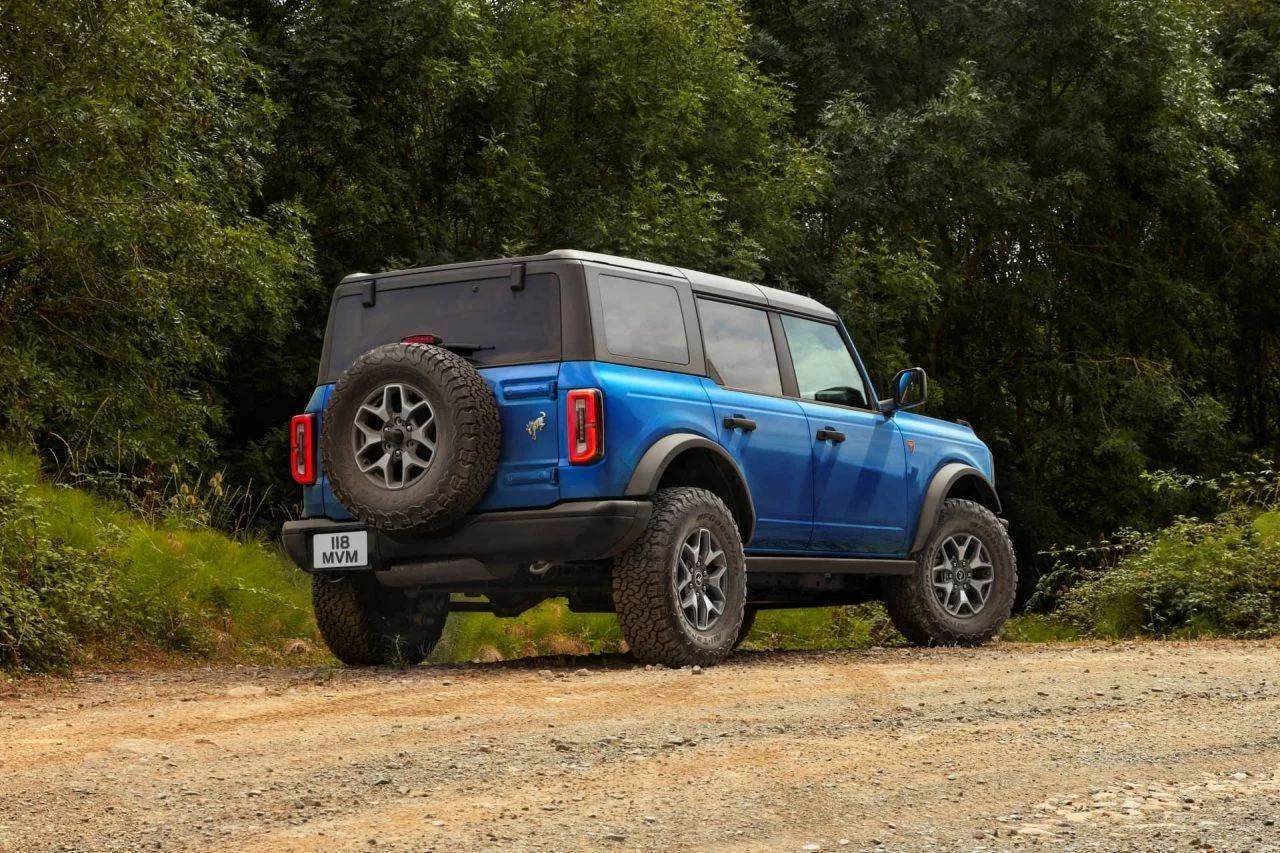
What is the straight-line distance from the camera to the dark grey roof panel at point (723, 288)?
29.0 ft

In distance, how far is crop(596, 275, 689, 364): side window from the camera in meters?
8.10

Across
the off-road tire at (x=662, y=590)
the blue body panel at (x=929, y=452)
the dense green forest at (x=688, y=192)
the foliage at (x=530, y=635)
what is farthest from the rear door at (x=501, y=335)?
the dense green forest at (x=688, y=192)

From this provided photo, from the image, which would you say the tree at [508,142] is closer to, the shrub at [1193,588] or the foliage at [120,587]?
the foliage at [120,587]

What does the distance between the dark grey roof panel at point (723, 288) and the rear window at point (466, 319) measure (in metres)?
0.98

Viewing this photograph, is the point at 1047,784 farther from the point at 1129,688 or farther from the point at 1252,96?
the point at 1252,96

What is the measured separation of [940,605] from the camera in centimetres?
1027

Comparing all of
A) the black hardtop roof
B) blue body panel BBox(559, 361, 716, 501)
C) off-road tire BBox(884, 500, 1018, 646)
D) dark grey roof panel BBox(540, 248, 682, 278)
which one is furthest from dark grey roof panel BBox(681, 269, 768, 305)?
off-road tire BBox(884, 500, 1018, 646)

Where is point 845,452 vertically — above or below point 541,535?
above

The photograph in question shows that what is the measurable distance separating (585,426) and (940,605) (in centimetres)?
345

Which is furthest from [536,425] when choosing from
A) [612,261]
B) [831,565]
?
[831,565]

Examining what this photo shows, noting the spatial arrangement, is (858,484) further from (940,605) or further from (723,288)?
(723,288)

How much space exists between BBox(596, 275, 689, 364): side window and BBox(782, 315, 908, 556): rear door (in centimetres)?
113

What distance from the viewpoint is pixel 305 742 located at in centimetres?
557

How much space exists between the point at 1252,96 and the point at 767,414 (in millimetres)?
18523
